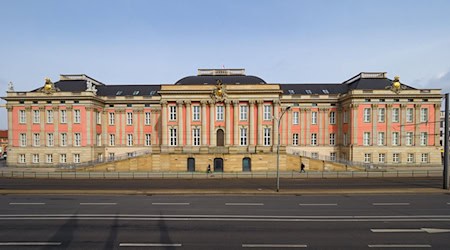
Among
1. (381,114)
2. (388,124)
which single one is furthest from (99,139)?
(388,124)

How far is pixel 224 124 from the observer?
51.6 meters

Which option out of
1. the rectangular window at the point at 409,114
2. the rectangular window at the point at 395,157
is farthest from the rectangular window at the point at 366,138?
the rectangular window at the point at 409,114

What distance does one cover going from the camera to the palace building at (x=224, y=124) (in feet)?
165

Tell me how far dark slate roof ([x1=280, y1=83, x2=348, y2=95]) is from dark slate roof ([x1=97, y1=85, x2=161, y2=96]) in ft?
104

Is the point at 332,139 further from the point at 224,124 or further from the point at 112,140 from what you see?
the point at 112,140

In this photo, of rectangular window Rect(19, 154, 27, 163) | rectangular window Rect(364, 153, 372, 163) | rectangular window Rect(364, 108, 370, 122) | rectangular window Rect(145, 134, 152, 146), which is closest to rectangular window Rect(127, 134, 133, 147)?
rectangular window Rect(145, 134, 152, 146)

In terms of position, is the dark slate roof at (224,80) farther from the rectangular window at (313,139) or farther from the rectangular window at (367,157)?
the rectangular window at (367,157)

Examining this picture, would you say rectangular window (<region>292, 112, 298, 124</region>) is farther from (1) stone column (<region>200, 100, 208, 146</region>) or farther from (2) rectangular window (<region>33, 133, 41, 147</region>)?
(2) rectangular window (<region>33, 133, 41, 147</region>)

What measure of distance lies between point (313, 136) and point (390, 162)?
51.0 ft

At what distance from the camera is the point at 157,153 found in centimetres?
4766

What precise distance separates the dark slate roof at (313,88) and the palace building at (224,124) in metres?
2.90
